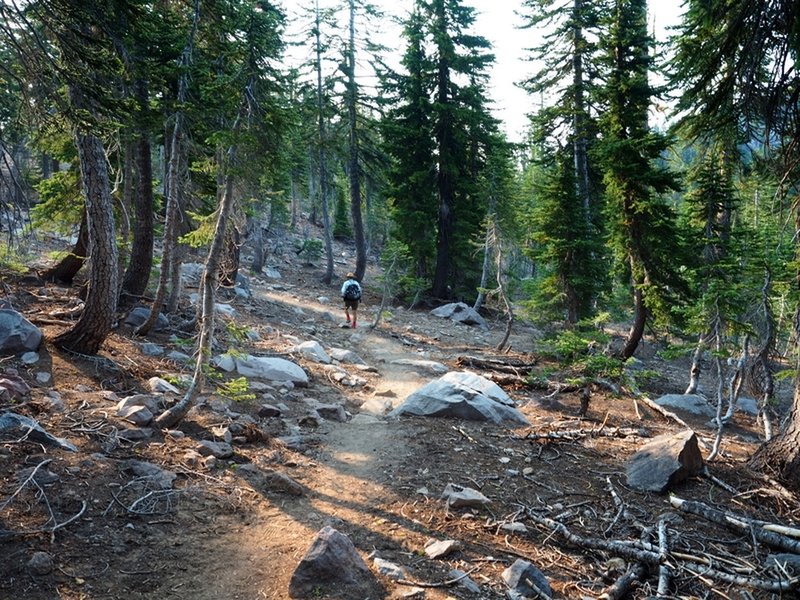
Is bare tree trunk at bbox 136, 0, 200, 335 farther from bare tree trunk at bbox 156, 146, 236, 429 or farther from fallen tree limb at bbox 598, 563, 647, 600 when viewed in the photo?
fallen tree limb at bbox 598, 563, 647, 600

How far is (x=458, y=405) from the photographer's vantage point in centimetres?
925

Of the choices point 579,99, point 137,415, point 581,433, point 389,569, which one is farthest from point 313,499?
point 579,99

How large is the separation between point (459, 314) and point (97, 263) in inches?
638

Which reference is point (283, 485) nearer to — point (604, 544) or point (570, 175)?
point (604, 544)

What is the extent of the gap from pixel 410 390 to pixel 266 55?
7439 mm

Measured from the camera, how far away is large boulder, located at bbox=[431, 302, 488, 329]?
2216 centimetres

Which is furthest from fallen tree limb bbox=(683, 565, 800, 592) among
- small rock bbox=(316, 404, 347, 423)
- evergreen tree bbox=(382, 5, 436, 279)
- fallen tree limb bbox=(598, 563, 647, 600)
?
evergreen tree bbox=(382, 5, 436, 279)

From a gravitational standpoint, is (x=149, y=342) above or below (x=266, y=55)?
below

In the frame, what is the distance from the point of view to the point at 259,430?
24.4 ft

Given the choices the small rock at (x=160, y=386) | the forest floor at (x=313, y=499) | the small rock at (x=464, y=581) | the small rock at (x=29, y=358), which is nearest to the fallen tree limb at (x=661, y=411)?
the forest floor at (x=313, y=499)

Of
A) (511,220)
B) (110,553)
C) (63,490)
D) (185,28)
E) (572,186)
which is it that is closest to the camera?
(110,553)

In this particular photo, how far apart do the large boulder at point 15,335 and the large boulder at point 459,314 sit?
1639cm

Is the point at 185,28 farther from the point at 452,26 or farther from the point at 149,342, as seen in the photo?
the point at 452,26

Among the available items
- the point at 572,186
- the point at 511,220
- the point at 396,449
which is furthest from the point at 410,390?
the point at 511,220
